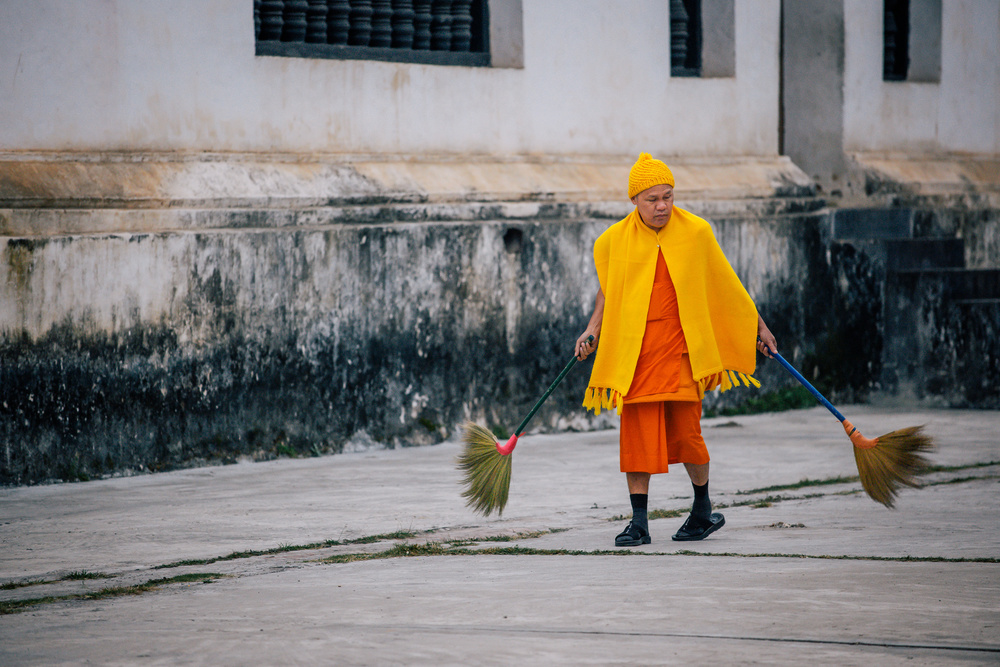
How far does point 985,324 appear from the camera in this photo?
9.77 metres

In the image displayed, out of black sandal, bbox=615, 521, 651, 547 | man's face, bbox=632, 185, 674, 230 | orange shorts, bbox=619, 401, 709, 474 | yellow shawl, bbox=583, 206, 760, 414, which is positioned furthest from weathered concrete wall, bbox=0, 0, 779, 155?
black sandal, bbox=615, 521, 651, 547

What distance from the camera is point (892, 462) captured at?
5.60 m

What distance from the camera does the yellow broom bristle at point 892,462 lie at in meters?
5.55

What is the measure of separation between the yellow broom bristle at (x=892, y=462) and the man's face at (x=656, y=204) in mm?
1288

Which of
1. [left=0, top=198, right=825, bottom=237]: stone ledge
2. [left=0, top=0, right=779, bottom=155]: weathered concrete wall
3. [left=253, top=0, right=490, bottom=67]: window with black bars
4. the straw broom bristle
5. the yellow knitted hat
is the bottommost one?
the straw broom bristle

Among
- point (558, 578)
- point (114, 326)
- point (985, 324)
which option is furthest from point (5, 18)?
point (985, 324)

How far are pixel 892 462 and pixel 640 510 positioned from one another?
1.07 metres

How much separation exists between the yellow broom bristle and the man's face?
1.29 m

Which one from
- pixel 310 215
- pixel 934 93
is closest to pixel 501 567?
pixel 310 215

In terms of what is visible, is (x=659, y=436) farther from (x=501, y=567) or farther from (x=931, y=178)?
(x=931, y=178)

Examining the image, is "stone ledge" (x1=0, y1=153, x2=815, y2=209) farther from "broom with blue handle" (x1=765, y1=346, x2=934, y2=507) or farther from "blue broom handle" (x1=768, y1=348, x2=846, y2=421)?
"broom with blue handle" (x1=765, y1=346, x2=934, y2=507)

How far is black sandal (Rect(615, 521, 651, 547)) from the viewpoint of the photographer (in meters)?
5.49

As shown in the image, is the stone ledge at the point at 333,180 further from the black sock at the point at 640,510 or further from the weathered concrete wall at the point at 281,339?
the black sock at the point at 640,510

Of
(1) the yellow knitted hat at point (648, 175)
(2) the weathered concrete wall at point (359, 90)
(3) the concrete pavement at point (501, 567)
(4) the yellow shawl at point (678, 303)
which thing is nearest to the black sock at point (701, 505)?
(3) the concrete pavement at point (501, 567)
